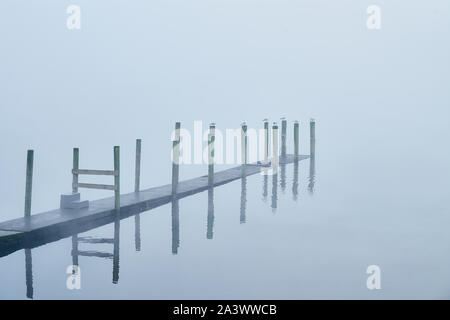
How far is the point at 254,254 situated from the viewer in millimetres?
14008

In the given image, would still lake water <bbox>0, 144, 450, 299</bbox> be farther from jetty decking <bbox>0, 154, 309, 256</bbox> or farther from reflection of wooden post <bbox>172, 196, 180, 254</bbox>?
jetty decking <bbox>0, 154, 309, 256</bbox>

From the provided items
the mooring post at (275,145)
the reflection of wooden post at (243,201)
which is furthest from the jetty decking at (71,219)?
the mooring post at (275,145)

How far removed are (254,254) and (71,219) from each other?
4439 mm

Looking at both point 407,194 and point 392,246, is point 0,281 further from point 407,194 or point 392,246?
point 407,194

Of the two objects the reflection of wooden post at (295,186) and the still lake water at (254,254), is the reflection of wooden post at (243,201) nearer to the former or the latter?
the still lake water at (254,254)

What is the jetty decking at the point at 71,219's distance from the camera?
12539mm

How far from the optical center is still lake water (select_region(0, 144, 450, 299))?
11359mm

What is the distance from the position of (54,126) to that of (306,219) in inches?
2321

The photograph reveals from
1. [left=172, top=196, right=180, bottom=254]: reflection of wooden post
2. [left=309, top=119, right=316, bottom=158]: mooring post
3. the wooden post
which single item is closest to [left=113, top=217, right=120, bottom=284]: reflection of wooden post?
[left=172, top=196, right=180, bottom=254]: reflection of wooden post

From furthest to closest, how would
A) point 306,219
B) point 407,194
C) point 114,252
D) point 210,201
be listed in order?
point 407,194, point 210,201, point 306,219, point 114,252

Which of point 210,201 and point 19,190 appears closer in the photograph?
point 210,201

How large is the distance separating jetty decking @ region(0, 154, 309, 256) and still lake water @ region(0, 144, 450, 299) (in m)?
0.24

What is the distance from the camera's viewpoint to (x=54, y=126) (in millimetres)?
71812
